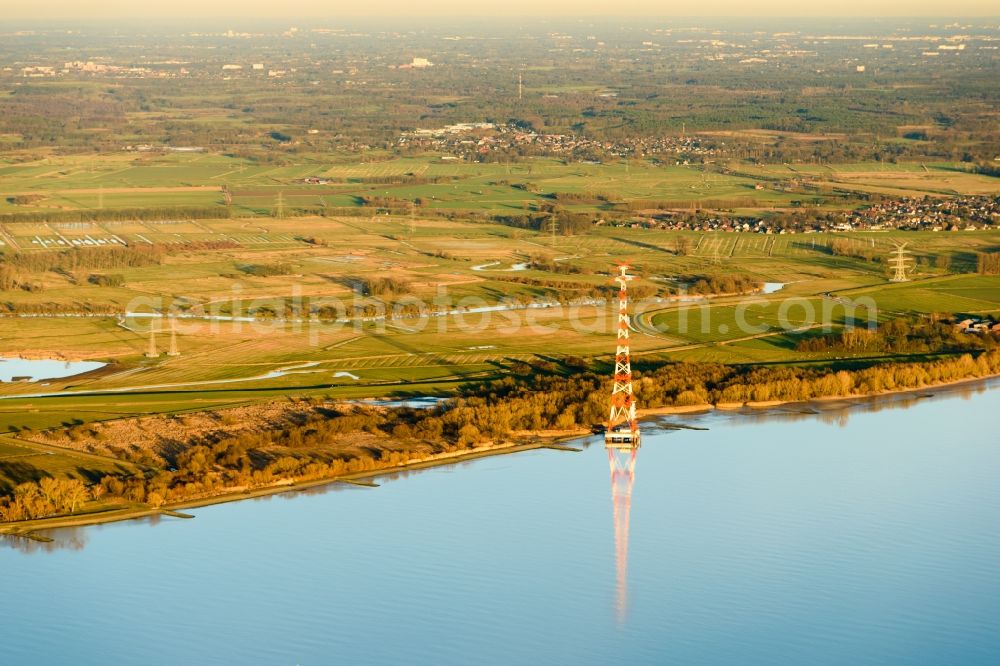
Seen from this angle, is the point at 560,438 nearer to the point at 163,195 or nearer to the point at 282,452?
the point at 282,452

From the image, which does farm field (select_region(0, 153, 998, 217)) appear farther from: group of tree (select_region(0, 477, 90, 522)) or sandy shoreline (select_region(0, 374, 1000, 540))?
group of tree (select_region(0, 477, 90, 522))

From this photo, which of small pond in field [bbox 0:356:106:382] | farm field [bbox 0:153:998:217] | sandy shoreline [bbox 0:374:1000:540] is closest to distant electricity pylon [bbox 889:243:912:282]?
sandy shoreline [bbox 0:374:1000:540]

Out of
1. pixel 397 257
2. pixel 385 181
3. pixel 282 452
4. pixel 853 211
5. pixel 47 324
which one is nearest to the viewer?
pixel 282 452

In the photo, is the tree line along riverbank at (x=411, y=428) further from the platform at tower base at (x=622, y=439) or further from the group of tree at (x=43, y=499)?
the platform at tower base at (x=622, y=439)

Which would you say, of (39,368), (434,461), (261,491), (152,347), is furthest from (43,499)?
(152,347)

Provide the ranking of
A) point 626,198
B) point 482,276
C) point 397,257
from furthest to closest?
point 626,198, point 397,257, point 482,276

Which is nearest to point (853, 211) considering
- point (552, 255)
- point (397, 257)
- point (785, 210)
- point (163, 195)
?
point (785, 210)

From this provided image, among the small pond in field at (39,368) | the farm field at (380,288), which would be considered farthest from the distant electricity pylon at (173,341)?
the small pond in field at (39,368)
